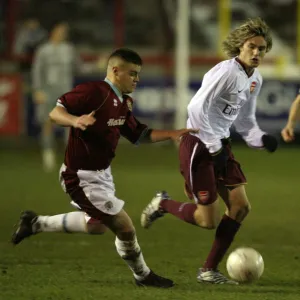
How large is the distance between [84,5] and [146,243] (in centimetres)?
1477

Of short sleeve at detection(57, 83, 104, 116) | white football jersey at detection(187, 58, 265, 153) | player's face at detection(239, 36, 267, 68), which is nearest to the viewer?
short sleeve at detection(57, 83, 104, 116)

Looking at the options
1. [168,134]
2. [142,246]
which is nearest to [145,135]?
[168,134]

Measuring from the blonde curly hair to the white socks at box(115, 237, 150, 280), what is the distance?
1696 mm

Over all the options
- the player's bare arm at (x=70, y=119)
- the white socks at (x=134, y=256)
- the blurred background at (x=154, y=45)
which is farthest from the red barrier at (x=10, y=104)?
the player's bare arm at (x=70, y=119)

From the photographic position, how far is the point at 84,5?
2359 centimetres

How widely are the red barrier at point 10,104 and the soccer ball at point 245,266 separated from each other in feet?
43.8

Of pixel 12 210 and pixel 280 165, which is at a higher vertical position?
pixel 12 210

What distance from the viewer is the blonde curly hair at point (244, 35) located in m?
7.61

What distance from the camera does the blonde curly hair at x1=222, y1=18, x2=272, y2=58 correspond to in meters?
7.61

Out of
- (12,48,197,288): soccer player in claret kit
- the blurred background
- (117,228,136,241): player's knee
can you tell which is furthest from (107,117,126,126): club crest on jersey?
the blurred background

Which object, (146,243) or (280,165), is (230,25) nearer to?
(280,165)

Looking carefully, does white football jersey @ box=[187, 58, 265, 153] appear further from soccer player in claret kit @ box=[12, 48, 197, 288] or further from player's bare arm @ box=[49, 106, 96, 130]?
player's bare arm @ box=[49, 106, 96, 130]

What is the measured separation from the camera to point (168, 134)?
726 cm

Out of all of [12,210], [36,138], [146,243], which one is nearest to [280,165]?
[36,138]
